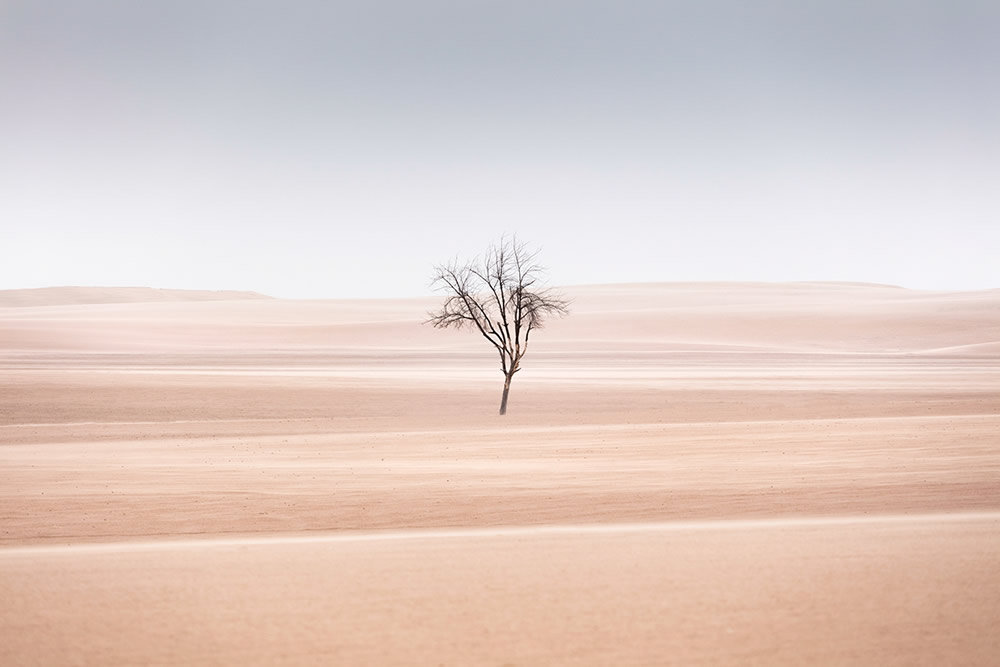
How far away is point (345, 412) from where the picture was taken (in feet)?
99.1

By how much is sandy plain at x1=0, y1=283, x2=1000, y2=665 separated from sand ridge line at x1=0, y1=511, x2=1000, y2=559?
76 mm

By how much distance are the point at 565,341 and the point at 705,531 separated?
6090 centimetres

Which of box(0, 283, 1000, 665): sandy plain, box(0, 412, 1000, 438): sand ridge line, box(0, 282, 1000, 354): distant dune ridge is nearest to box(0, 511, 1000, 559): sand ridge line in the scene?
box(0, 283, 1000, 665): sandy plain

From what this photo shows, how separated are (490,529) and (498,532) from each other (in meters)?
0.54

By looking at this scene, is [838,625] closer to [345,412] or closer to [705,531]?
[705,531]

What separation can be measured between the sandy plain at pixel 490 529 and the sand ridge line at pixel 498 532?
8cm

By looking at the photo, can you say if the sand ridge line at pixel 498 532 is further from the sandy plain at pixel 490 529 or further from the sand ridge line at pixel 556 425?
the sand ridge line at pixel 556 425

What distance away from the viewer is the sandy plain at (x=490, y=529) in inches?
244

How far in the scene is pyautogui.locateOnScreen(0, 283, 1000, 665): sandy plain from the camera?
6207mm

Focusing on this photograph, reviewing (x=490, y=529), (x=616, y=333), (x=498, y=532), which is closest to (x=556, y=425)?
(x=490, y=529)

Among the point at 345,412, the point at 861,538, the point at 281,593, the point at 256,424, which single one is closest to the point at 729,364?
the point at 345,412

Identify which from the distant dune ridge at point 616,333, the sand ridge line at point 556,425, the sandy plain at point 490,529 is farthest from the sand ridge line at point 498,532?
the distant dune ridge at point 616,333

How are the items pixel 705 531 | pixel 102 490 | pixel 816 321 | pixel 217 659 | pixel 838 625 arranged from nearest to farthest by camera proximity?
pixel 217 659 → pixel 838 625 → pixel 705 531 → pixel 102 490 → pixel 816 321

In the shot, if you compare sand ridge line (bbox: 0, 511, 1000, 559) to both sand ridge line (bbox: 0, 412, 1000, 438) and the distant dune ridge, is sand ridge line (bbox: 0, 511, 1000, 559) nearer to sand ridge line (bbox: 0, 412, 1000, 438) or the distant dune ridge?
sand ridge line (bbox: 0, 412, 1000, 438)
